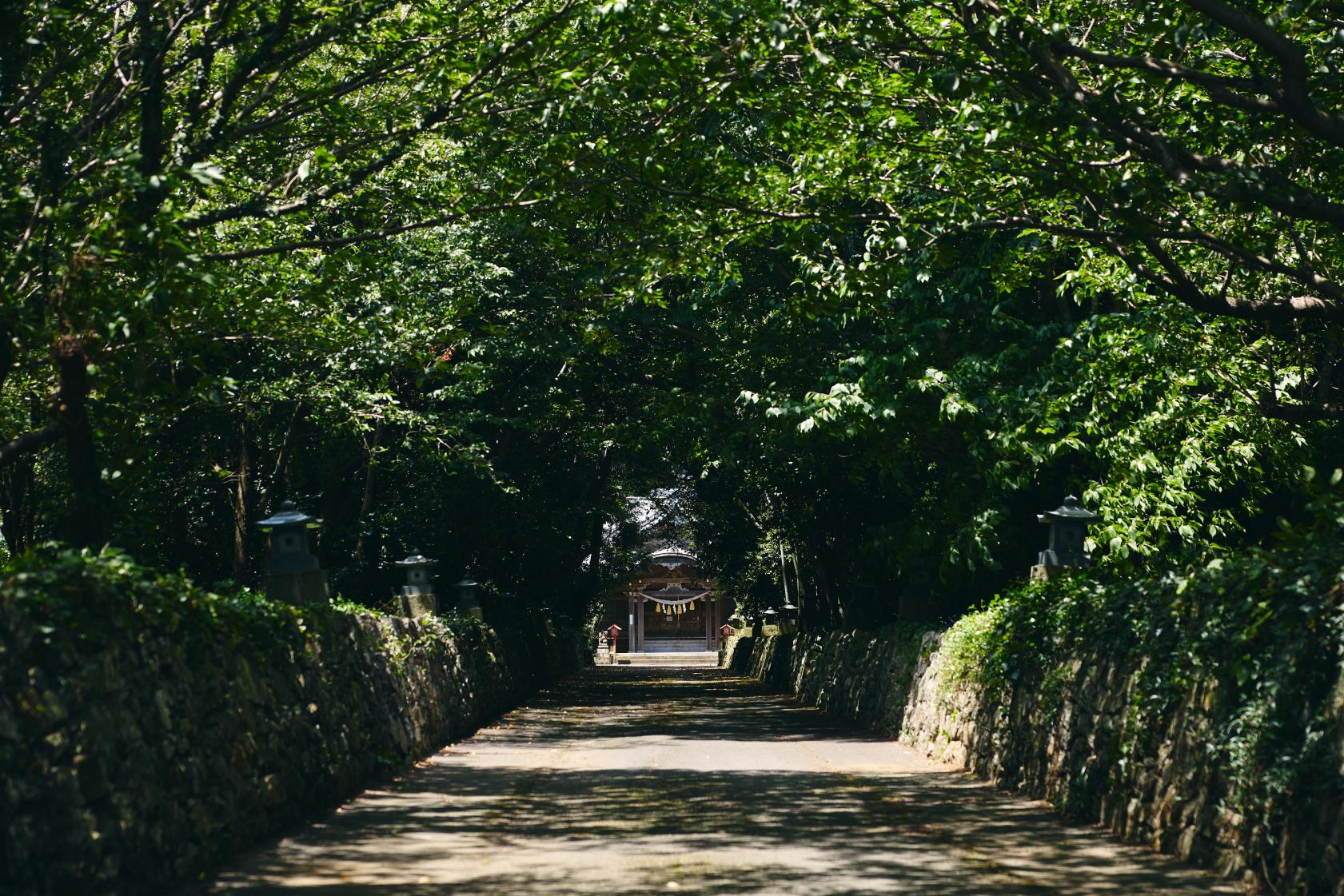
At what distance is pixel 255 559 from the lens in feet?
85.9

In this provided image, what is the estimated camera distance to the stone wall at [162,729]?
245 inches

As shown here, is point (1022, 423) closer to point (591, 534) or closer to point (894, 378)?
point (894, 378)

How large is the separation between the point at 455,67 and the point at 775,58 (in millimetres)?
2810

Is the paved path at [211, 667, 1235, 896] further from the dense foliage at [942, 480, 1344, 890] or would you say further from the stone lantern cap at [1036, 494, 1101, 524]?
the stone lantern cap at [1036, 494, 1101, 524]

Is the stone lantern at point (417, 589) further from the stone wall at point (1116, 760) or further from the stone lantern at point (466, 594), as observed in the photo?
the stone wall at point (1116, 760)

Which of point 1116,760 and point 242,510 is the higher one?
point 242,510

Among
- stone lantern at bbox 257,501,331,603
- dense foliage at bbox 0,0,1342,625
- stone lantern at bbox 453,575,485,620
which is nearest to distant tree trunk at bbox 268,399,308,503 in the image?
dense foliage at bbox 0,0,1342,625

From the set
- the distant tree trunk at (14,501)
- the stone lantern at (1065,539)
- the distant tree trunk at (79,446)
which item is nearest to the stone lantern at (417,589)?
the distant tree trunk at (14,501)

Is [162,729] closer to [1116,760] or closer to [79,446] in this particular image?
[79,446]

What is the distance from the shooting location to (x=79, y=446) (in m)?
9.77

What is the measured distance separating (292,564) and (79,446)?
447 cm

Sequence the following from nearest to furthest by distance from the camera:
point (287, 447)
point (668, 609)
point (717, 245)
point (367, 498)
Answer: point (717, 245), point (287, 447), point (367, 498), point (668, 609)

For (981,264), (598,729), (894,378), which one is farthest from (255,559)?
(981,264)

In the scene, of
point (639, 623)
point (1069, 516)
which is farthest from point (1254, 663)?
point (639, 623)
